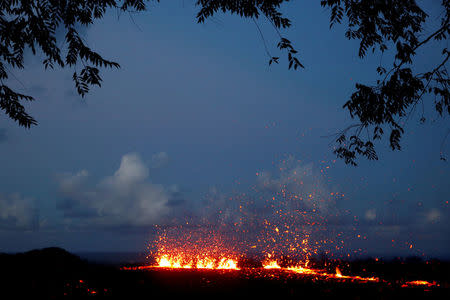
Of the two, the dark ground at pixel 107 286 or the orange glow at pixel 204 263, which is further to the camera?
the orange glow at pixel 204 263

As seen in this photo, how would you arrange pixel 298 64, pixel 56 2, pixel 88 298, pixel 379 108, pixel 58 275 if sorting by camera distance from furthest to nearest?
pixel 58 275 < pixel 379 108 < pixel 88 298 < pixel 56 2 < pixel 298 64

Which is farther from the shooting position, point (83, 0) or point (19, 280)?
point (19, 280)

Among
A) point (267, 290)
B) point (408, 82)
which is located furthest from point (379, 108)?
point (267, 290)

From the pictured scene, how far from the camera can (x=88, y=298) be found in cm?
1032

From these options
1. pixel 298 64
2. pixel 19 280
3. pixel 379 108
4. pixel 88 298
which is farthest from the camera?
pixel 379 108

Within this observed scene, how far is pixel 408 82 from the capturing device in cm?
1154

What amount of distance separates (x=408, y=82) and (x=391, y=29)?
1.79 m

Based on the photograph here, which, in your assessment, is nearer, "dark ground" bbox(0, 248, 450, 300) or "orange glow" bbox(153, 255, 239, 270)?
"dark ground" bbox(0, 248, 450, 300)

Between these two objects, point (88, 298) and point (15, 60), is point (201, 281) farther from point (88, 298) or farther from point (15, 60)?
point (15, 60)

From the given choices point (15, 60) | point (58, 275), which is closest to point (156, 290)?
point (58, 275)

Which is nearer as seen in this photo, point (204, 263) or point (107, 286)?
point (107, 286)

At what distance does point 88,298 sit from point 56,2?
26.9 feet

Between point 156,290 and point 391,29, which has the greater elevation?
point 391,29

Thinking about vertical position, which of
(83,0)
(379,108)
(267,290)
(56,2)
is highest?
(83,0)
